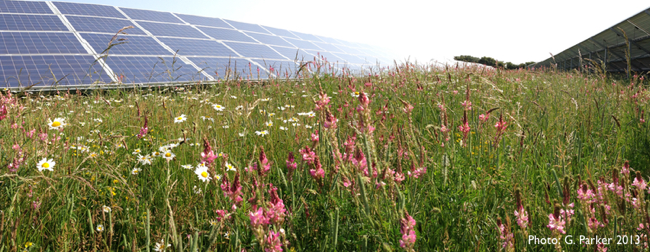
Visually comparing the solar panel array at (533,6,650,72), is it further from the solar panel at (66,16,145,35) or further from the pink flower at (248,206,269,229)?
the solar panel at (66,16,145,35)

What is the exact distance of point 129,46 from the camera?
8.98 m

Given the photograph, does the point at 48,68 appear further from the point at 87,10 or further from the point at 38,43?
the point at 87,10

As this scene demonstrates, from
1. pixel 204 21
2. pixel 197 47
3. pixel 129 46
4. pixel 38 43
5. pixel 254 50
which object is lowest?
pixel 38 43

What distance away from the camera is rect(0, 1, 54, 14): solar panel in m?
10.8

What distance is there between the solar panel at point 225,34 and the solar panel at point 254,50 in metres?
0.82

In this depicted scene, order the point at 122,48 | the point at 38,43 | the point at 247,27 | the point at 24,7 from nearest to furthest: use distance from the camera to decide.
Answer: the point at 38,43 < the point at 122,48 < the point at 24,7 < the point at 247,27

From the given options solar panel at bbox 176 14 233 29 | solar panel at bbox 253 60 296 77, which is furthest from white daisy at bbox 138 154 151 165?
solar panel at bbox 176 14 233 29

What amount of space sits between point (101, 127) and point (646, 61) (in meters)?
16.1

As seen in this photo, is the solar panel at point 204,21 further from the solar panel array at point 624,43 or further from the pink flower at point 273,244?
the pink flower at point 273,244

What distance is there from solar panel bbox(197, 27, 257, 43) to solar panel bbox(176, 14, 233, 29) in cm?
90

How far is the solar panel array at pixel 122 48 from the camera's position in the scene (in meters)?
6.66

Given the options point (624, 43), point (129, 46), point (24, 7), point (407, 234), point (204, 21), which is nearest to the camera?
point (407, 234)

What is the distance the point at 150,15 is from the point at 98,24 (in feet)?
10.1

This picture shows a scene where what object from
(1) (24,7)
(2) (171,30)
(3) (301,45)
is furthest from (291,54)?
(1) (24,7)
